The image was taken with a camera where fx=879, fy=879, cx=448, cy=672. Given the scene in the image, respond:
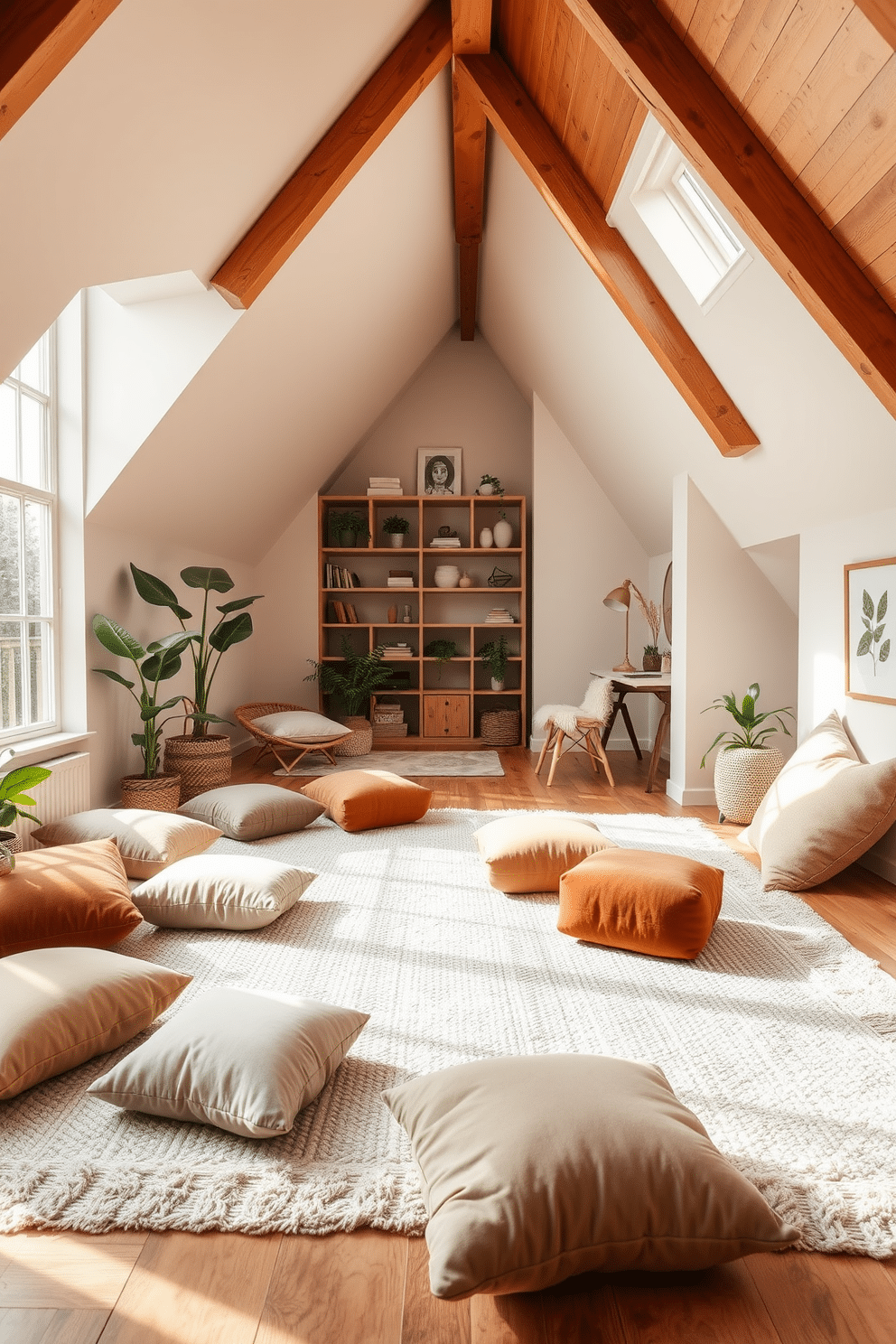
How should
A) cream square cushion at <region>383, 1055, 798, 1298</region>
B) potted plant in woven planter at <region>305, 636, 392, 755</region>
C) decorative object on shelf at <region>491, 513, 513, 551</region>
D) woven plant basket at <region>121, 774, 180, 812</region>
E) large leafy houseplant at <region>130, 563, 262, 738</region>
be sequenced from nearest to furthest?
cream square cushion at <region>383, 1055, 798, 1298</region> < woven plant basket at <region>121, 774, 180, 812</region> < large leafy houseplant at <region>130, 563, 262, 738</region> < potted plant in woven planter at <region>305, 636, 392, 755</region> < decorative object on shelf at <region>491, 513, 513, 551</region>

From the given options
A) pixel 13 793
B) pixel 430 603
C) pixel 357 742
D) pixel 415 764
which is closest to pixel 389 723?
pixel 357 742

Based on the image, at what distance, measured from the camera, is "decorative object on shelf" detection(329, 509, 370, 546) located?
7680 mm

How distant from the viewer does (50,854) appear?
9.28 feet

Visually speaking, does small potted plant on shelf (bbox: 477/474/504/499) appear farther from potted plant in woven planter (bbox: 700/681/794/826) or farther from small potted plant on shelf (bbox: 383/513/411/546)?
potted plant in woven planter (bbox: 700/681/794/826)

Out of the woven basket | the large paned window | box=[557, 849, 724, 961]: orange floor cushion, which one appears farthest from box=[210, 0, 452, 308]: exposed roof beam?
the woven basket

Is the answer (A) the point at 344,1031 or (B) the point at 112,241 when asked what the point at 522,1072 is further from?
(B) the point at 112,241

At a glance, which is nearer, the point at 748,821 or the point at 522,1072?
the point at 522,1072

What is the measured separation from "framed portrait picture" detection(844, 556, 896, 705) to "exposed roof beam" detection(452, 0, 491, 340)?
283 centimetres

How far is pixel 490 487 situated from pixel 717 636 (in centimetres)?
307

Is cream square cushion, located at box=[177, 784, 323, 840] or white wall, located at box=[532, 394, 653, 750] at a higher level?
white wall, located at box=[532, 394, 653, 750]

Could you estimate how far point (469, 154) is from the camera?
482 centimetres

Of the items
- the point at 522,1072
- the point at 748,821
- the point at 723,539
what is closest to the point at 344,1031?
the point at 522,1072

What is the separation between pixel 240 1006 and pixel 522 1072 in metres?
0.67

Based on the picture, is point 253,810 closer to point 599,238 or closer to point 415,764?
point 415,764
